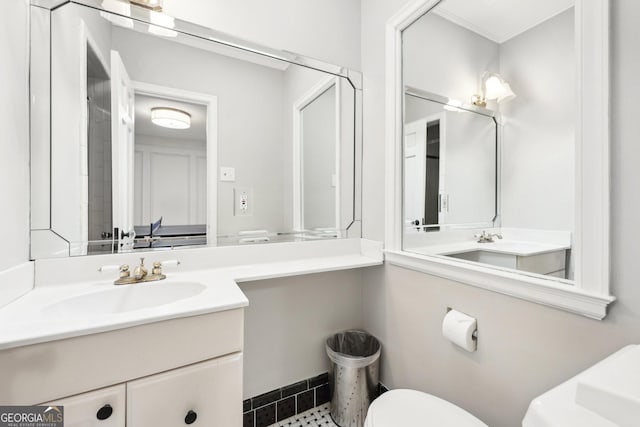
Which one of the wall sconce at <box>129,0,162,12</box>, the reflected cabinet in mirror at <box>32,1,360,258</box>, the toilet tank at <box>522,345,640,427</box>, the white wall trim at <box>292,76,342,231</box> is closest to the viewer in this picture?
the toilet tank at <box>522,345,640,427</box>

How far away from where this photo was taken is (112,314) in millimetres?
752

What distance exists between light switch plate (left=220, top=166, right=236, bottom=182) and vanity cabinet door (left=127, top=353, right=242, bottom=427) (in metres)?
0.81

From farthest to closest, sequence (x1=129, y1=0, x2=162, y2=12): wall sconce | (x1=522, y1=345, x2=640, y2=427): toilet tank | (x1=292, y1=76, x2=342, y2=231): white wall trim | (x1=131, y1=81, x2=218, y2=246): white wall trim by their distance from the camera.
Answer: (x1=292, y1=76, x2=342, y2=231): white wall trim, (x1=131, y1=81, x2=218, y2=246): white wall trim, (x1=129, y1=0, x2=162, y2=12): wall sconce, (x1=522, y1=345, x2=640, y2=427): toilet tank

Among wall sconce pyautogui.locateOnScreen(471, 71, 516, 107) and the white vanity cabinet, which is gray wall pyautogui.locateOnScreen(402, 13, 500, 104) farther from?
the white vanity cabinet

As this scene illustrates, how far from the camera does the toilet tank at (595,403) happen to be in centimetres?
40

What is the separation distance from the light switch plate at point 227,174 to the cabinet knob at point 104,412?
3.04 feet

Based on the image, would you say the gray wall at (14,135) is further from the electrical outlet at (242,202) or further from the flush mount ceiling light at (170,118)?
the electrical outlet at (242,202)

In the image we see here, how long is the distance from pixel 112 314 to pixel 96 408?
0.23 meters

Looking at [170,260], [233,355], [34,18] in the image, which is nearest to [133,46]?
[34,18]

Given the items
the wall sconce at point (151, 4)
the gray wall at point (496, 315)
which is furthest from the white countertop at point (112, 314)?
the wall sconce at point (151, 4)

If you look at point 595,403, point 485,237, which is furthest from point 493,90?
point 595,403

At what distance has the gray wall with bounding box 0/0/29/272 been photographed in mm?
805

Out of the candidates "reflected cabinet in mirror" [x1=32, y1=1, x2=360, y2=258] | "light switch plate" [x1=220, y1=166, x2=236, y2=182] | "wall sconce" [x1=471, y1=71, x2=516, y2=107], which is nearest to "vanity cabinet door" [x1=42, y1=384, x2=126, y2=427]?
"reflected cabinet in mirror" [x1=32, y1=1, x2=360, y2=258]

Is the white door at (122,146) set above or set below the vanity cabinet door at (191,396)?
above
